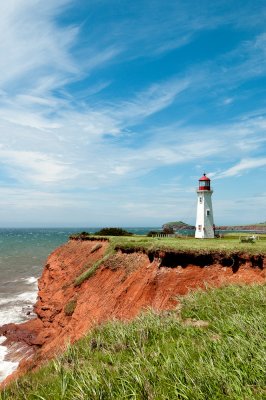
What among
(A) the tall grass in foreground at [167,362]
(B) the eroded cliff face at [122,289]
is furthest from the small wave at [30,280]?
(A) the tall grass in foreground at [167,362]

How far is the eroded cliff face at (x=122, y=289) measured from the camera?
50.3 ft

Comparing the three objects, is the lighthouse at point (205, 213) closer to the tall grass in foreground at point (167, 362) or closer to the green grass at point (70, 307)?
the green grass at point (70, 307)

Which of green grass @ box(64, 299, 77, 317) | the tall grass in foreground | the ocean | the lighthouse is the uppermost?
the lighthouse

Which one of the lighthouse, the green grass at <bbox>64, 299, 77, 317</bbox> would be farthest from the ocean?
the lighthouse

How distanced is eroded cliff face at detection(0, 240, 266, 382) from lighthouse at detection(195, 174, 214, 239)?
12.3 metres

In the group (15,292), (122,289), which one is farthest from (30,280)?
(122,289)

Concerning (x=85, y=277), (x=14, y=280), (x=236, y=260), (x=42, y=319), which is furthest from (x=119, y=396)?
(x=14, y=280)

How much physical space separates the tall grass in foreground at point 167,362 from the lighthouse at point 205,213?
25.1 metres

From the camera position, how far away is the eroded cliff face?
15336 mm

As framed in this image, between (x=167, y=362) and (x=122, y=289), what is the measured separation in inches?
502

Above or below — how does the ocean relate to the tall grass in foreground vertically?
below

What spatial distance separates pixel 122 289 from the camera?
57.4 ft

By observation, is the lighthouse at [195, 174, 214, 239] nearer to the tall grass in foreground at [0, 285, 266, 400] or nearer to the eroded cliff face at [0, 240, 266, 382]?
the eroded cliff face at [0, 240, 266, 382]

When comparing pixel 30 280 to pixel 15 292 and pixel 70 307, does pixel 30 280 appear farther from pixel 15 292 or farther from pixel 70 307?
pixel 70 307
